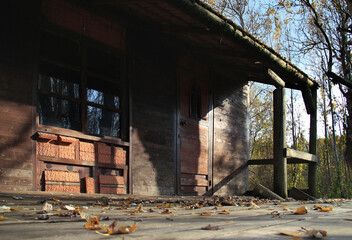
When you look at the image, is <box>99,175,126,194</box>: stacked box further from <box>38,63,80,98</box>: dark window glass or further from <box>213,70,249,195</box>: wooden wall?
<box>213,70,249,195</box>: wooden wall

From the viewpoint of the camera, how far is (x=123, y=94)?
779cm

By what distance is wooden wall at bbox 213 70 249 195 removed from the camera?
421 inches

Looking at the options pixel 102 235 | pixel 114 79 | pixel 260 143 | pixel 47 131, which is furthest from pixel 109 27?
pixel 260 143

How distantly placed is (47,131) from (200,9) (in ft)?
10.7

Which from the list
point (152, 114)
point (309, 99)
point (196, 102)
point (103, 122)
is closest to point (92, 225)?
point (103, 122)

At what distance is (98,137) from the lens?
281 inches

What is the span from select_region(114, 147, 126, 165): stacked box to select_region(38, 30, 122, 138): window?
0.97 ft

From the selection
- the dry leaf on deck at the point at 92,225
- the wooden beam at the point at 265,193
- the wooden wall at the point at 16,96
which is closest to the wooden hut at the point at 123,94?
the wooden wall at the point at 16,96

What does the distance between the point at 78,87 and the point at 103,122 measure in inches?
33.6

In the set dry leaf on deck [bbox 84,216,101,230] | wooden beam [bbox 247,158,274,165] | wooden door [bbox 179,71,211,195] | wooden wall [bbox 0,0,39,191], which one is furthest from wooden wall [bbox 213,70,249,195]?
dry leaf on deck [bbox 84,216,101,230]

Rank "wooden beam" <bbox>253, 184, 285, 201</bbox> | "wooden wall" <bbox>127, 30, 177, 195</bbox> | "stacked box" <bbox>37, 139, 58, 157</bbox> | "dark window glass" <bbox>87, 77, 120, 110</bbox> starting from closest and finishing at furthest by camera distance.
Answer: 1. "stacked box" <bbox>37, 139, 58, 157</bbox>
2. "dark window glass" <bbox>87, 77, 120, 110</bbox>
3. "wooden wall" <bbox>127, 30, 177, 195</bbox>
4. "wooden beam" <bbox>253, 184, 285, 201</bbox>

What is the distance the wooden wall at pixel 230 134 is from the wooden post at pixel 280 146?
6.26 feet

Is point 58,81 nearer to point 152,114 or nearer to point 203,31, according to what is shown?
point 152,114

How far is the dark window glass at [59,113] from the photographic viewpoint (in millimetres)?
6297
